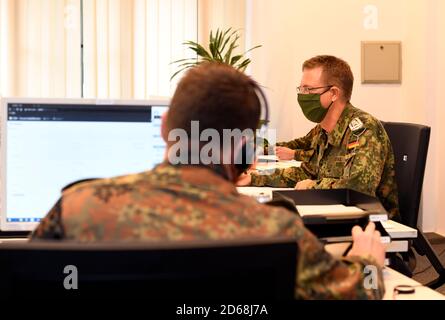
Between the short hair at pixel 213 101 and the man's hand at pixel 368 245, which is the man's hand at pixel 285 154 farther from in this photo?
the short hair at pixel 213 101

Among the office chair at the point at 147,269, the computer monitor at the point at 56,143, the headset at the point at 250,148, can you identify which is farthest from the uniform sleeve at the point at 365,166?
the office chair at the point at 147,269

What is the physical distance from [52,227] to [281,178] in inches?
75.1

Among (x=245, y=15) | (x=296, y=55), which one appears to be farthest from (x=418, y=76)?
(x=245, y=15)

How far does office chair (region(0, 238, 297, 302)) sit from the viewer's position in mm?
744

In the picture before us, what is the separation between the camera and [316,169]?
2727mm

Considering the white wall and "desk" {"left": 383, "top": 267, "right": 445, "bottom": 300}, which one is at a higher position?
the white wall

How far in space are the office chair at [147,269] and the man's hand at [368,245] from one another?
0.47 meters

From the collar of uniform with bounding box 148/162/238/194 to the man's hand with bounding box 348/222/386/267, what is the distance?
0.43m

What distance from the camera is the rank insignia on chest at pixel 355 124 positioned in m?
2.39

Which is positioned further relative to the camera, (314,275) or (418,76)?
(418,76)

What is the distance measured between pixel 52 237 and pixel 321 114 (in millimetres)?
1961

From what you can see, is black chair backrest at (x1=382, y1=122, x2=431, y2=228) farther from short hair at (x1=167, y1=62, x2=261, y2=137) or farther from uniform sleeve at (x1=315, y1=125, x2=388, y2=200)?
short hair at (x1=167, y1=62, x2=261, y2=137)

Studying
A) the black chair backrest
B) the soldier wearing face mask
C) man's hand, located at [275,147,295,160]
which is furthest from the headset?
man's hand, located at [275,147,295,160]

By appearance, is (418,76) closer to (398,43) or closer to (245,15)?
(398,43)
